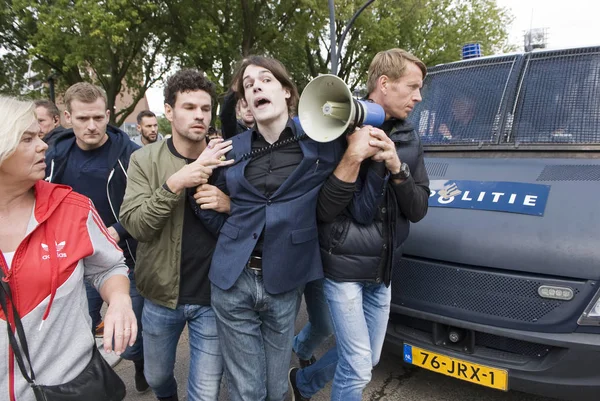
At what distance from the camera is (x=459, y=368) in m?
2.41

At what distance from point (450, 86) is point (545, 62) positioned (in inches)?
26.4

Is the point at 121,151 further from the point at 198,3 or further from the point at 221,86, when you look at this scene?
the point at 198,3

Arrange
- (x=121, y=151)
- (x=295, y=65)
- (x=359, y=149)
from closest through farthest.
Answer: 1. (x=359, y=149)
2. (x=121, y=151)
3. (x=295, y=65)

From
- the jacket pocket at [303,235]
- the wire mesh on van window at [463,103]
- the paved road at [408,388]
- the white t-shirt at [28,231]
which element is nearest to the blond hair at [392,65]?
the jacket pocket at [303,235]

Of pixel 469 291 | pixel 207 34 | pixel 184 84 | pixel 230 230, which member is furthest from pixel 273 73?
pixel 207 34

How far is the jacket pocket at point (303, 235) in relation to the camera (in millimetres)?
1943

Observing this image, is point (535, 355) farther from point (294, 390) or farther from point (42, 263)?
point (42, 263)

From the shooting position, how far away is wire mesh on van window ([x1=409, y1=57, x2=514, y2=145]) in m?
3.27

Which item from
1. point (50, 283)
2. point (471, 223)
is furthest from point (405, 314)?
point (50, 283)

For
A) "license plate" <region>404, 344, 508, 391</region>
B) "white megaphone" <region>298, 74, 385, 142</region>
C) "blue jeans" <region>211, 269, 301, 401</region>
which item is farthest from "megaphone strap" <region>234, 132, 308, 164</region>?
"license plate" <region>404, 344, 508, 391</region>

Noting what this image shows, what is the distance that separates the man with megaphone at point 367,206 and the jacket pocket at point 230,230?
0.38 m

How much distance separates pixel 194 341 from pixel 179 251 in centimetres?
46

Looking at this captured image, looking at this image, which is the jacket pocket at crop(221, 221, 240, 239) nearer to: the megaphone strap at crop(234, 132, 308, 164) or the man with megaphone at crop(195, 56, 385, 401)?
the man with megaphone at crop(195, 56, 385, 401)

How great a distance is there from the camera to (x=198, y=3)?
48.0ft
